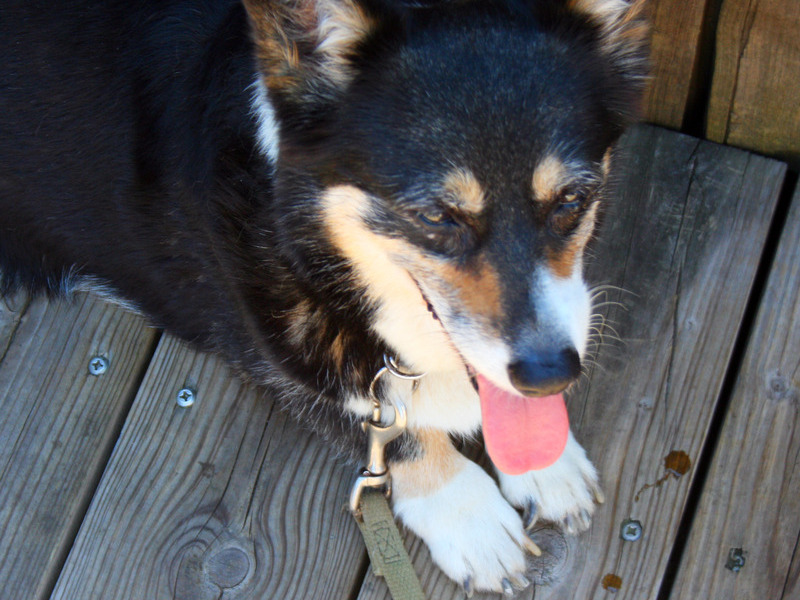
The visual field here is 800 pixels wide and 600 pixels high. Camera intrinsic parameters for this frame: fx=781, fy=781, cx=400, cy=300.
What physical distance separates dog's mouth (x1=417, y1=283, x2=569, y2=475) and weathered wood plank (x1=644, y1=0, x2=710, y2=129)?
0.94 meters

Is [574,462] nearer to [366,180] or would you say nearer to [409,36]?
[366,180]

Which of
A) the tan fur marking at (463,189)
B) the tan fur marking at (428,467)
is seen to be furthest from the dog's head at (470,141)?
the tan fur marking at (428,467)

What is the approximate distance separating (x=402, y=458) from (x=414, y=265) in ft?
2.09

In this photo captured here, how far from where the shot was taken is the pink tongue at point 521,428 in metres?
1.73

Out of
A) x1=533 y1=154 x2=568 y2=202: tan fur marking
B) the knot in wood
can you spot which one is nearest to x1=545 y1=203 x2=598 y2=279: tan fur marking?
x1=533 y1=154 x2=568 y2=202: tan fur marking

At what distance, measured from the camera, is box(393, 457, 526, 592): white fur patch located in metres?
1.92

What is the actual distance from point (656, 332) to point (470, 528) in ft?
2.46

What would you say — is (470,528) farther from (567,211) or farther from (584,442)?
(567,211)

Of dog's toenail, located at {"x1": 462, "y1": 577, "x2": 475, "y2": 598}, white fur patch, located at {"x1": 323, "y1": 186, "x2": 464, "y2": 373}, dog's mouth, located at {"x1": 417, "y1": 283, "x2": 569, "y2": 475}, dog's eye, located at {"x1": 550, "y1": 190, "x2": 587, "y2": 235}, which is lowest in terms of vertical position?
dog's toenail, located at {"x1": 462, "y1": 577, "x2": 475, "y2": 598}

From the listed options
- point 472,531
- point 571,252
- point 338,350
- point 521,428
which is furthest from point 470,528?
point 571,252

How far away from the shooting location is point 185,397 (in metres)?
2.18

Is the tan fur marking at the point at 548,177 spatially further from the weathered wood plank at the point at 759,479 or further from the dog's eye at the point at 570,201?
the weathered wood plank at the point at 759,479

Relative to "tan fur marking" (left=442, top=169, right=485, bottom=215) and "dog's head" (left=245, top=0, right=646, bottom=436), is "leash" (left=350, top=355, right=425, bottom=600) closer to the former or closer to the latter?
"dog's head" (left=245, top=0, right=646, bottom=436)

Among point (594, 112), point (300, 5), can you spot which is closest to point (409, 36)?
point (300, 5)
